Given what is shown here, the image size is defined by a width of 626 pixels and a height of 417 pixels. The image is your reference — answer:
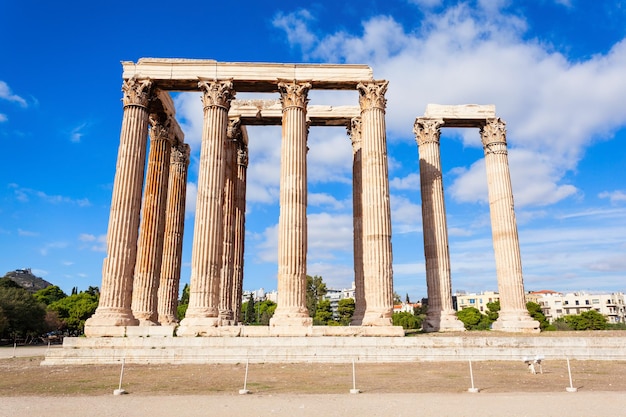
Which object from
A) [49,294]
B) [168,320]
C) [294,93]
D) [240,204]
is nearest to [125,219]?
[168,320]

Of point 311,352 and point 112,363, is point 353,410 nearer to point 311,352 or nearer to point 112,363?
point 311,352

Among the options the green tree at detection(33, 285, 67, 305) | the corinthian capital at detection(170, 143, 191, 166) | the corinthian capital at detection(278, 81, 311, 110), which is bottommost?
the green tree at detection(33, 285, 67, 305)

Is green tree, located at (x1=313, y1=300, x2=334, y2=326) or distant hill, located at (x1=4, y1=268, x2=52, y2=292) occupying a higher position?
distant hill, located at (x1=4, y1=268, x2=52, y2=292)

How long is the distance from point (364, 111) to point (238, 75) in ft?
29.6

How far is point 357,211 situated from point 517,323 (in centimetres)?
1454

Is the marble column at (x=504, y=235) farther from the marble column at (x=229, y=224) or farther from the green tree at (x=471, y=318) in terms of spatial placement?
the green tree at (x=471, y=318)

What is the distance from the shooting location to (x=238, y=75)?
98.1 ft

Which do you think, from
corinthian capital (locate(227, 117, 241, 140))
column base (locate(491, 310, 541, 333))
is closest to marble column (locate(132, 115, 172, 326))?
corinthian capital (locate(227, 117, 241, 140))

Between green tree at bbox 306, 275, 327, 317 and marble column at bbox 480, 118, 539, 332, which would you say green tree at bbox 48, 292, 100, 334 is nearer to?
green tree at bbox 306, 275, 327, 317

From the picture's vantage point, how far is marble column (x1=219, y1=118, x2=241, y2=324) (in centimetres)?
3250

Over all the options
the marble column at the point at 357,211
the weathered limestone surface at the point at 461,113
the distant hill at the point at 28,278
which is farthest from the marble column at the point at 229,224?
the distant hill at the point at 28,278

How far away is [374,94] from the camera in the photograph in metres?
29.7

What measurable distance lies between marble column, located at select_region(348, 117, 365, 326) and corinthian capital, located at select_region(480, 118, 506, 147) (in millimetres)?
11209

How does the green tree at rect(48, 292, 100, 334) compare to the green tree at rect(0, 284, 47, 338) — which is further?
the green tree at rect(48, 292, 100, 334)
